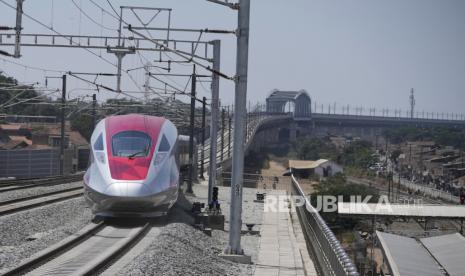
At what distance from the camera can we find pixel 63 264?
12492 mm

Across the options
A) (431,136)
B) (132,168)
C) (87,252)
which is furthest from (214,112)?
(431,136)

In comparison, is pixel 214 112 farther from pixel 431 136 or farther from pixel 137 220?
pixel 431 136

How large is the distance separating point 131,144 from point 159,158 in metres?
0.82

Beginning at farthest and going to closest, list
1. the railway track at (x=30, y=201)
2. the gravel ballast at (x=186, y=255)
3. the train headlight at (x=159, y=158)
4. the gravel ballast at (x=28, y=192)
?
the gravel ballast at (x=28, y=192) → the railway track at (x=30, y=201) → the train headlight at (x=159, y=158) → the gravel ballast at (x=186, y=255)

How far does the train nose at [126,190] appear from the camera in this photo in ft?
57.1

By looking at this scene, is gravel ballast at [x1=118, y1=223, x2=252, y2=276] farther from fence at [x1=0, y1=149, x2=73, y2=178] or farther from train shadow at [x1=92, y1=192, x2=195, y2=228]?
fence at [x1=0, y1=149, x2=73, y2=178]

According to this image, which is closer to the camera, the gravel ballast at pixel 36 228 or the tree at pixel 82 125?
the gravel ballast at pixel 36 228

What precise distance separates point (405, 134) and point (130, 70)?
161582mm

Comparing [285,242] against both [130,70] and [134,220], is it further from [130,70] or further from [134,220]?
[130,70]

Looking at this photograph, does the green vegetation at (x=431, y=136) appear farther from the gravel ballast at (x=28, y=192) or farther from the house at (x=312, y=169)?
the gravel ballast at (x=28, y=192)

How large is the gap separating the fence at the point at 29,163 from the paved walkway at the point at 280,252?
2234 cm

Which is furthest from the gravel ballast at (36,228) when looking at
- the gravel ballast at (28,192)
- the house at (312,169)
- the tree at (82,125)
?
the house at (312,169)

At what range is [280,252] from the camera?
669 inches

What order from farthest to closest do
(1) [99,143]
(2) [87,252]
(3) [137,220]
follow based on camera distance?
(1) [99,143] → (3) [137,220] → (2) [87,252]
